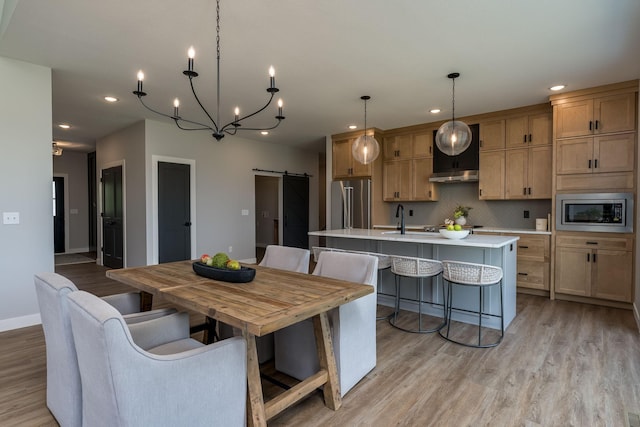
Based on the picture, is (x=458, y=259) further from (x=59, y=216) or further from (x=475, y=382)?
(x=59, y=216)

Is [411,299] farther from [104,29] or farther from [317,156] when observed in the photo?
[317,156]

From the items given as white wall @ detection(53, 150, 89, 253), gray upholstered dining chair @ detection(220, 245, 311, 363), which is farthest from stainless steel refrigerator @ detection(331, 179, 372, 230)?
white wall @ detection(53, 150, 89, 253)

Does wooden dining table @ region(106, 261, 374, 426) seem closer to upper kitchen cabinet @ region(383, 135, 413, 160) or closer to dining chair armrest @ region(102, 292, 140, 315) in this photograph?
dining chair armrest @ region(102, 292, 140, 315)

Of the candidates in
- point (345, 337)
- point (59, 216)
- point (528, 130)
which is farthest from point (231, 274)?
point (59, 216)

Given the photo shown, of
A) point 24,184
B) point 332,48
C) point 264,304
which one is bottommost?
point 264,304

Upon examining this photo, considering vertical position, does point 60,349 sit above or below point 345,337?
above

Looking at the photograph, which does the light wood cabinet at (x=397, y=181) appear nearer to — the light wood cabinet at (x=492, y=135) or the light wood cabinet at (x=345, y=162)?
the light wood cabinet at (x=345, y=162)

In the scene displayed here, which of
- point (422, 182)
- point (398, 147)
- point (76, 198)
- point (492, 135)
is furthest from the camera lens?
point (76, 198)

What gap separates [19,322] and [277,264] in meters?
2.68

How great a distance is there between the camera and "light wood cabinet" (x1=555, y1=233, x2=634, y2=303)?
12.7ft

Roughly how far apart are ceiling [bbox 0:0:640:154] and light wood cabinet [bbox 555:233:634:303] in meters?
1.84

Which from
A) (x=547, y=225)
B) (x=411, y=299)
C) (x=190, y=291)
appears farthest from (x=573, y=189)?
(x=190, y=291)

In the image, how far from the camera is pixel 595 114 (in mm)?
4035

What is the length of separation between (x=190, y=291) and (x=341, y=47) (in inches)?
93.6
